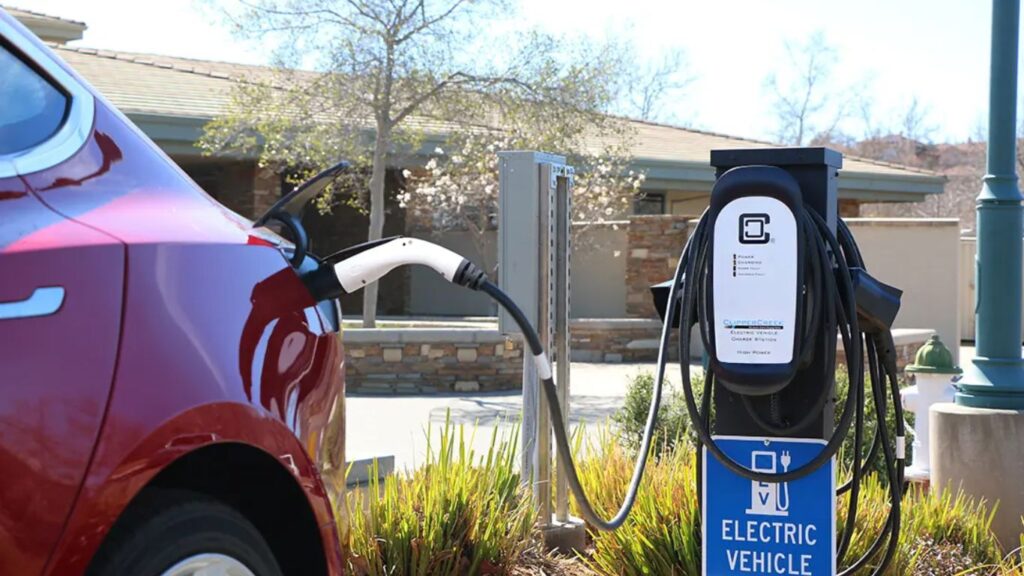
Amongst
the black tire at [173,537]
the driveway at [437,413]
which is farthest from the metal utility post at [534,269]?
the driveway at [437,413]

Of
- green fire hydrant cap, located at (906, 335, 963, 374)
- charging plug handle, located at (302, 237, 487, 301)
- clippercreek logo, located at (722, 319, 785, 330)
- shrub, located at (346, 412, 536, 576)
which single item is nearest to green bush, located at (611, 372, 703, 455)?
green fire hydrant cap, located at (906, 335, 963, 374)

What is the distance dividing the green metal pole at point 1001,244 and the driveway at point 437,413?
3.48 m

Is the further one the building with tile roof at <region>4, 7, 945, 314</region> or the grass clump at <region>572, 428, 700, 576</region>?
the building with tile roof at <region>4, 7, 945, 314</region>

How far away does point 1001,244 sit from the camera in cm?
576

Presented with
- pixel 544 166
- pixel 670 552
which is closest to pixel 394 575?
pixel 670 552

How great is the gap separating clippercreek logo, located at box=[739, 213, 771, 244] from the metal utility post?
1.50 meters

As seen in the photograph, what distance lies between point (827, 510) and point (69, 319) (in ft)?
8.11

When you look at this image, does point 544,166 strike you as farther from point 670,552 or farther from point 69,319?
point 69,319

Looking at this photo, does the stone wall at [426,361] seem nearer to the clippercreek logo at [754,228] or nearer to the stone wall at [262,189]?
the stone wall at [262,189]

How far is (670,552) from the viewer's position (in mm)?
4473

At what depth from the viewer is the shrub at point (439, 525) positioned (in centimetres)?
424

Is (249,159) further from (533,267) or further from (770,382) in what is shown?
(770,382)

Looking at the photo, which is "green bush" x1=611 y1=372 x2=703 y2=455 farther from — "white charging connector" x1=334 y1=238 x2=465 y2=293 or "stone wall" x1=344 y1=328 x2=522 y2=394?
"stone wall" x1=344 y1=328 x2=522 y2=394

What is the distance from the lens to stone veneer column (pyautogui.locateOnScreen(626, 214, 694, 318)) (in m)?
Result: 17.5
